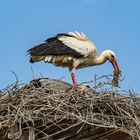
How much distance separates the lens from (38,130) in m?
6.12

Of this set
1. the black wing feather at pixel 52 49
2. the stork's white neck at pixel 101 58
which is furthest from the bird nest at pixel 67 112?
the stork's white neck at pixel 101 58

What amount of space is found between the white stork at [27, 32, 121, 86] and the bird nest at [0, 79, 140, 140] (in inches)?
83.3

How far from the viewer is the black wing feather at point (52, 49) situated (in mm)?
8578

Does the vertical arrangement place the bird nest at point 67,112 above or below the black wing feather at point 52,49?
below

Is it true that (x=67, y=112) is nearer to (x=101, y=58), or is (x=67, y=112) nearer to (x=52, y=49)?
(x=52, y=49)

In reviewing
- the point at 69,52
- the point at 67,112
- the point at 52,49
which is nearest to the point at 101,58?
the point at 69,52

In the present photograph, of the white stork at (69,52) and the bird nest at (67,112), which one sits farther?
the white stork at (69,52)

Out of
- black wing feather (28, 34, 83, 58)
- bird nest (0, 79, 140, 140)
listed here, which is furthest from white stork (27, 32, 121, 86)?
bird nest (0, 79, 140, 140)

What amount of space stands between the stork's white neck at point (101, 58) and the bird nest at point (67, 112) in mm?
2754

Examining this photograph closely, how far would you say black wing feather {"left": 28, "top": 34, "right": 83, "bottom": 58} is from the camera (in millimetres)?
8578

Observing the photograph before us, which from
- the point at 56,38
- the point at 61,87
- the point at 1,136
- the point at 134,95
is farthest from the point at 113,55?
the point at 1,136

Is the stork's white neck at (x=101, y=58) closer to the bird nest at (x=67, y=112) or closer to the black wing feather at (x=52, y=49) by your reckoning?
the black wing feather at (x=52, y=49)

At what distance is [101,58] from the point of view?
9352 mm

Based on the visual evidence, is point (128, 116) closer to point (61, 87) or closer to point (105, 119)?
point (105, 119)
